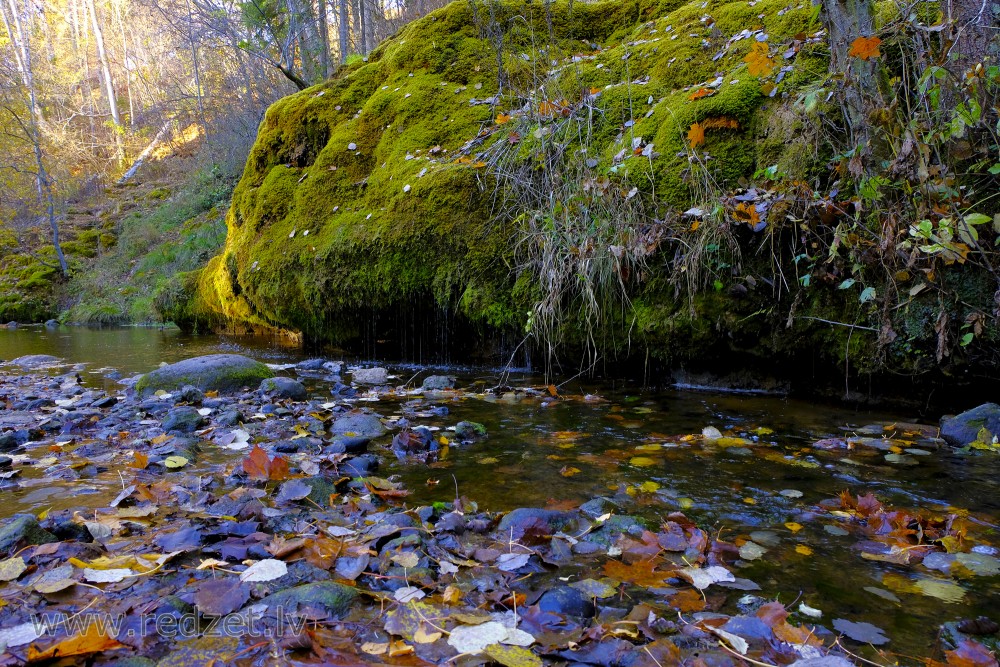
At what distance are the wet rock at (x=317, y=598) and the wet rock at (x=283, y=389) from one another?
315 cm

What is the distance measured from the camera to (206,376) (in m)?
4.77

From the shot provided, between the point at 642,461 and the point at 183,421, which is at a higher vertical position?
the point at 183,421

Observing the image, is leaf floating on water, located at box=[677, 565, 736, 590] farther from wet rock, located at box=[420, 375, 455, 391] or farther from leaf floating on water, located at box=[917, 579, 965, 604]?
wet rock, located at box=[420, 375, 455, 391]

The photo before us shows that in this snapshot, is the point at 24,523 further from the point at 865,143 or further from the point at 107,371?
the point at 107,371

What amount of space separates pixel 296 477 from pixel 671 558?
170 cm

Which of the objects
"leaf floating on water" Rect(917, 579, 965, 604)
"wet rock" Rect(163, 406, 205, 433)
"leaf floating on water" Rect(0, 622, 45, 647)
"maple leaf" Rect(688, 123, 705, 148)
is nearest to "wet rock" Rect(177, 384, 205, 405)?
"wet rock" Rect(163, 406, 205, 433)

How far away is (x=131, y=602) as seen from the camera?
1446mm

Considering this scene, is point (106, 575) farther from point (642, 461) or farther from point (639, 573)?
point (642, 461)

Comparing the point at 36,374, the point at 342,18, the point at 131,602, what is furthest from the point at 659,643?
the point at 342,18

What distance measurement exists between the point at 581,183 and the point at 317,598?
3798 millimetres

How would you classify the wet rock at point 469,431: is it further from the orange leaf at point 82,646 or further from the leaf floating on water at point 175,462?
the orange leaf at point 82,646

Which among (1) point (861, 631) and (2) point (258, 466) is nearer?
(1) point (861, 631)

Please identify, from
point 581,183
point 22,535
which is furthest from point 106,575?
point 581,183

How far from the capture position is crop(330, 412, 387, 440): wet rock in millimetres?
3377
